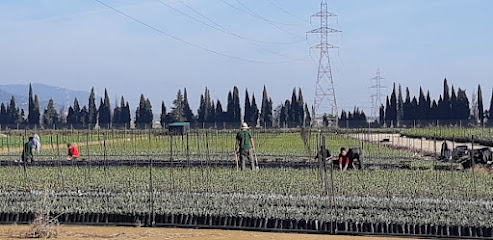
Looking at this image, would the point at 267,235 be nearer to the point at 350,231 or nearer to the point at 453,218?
the point at 350,231

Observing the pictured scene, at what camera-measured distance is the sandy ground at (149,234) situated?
9.55m

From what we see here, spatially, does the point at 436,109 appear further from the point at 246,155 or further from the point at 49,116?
the point at 246,155

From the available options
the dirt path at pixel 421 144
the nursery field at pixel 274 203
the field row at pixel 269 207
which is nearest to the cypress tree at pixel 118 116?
the dirt path at pixel 421 144

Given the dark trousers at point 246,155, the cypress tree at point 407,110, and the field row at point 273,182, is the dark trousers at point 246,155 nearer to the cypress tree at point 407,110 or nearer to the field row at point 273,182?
the field row at point 273,182

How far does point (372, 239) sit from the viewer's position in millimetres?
9469

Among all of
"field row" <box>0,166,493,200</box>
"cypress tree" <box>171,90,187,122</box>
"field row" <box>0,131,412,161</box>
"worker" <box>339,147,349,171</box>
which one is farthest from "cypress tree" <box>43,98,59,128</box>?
"worker" <box>339,147,349,171</box>

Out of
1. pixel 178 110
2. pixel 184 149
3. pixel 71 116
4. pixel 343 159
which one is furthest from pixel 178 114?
pixel 343 159

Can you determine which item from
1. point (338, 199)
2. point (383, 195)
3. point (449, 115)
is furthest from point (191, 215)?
point (449, 115)

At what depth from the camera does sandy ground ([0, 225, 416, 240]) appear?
9.55 m

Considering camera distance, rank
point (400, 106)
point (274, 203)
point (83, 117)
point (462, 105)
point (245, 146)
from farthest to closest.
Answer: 1. point (83, 117)
2. point (400, 106)
3. point (462, 105)
4. point (245, 146)
5. point (274, 203)

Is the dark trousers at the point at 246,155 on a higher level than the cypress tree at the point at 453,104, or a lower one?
lower

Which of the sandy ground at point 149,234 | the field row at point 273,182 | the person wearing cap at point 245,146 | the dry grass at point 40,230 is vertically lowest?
the sandy ground at point 149,234

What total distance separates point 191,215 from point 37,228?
2.20 metres

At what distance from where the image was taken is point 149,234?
9.82 m
